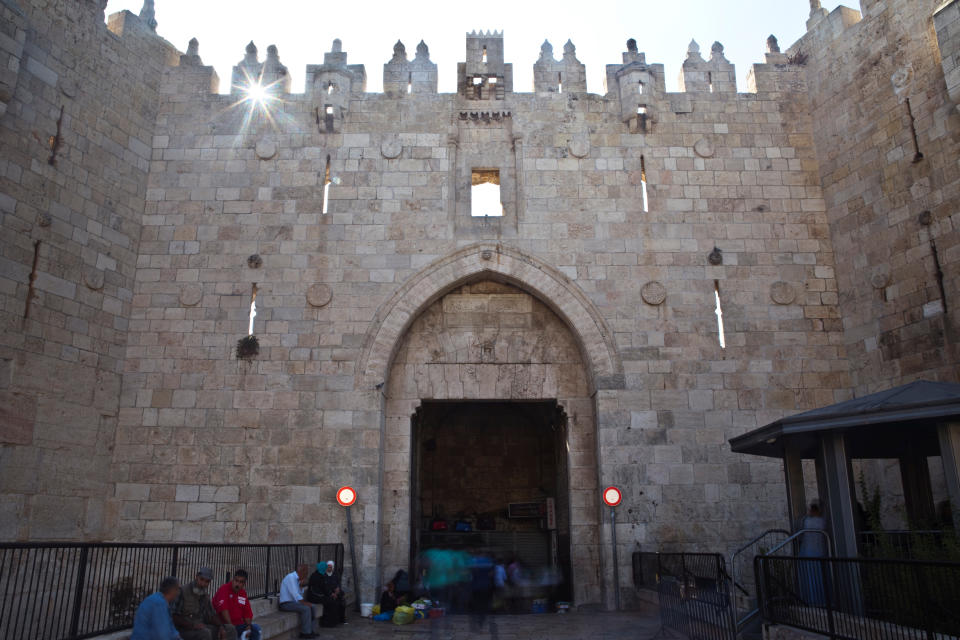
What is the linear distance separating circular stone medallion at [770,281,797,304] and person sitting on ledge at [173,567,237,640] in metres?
10.2

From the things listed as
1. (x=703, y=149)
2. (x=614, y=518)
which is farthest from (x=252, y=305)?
(x=703, y=149)

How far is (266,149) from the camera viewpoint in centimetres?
1384

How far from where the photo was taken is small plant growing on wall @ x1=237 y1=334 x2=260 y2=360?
12.7 m

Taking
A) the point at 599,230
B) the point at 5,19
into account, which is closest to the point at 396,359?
the point at 599,230

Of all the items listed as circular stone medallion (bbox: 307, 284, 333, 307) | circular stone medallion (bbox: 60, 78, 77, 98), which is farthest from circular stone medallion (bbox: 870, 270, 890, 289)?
circular stone medallion (bbox: 60, 78, 77, 98)

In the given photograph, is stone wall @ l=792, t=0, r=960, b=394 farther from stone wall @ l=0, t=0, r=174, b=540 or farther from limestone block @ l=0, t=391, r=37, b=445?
limestone block @ l=0, t=391, r=37, b=445

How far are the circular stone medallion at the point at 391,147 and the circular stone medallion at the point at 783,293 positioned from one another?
729 cm

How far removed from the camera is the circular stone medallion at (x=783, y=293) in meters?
13.0

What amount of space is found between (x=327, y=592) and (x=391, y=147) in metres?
→ 8.01

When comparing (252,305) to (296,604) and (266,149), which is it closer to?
(266,149)

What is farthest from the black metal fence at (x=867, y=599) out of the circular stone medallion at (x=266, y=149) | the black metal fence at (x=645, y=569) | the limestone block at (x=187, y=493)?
the circular stone medallion at (x=266, y=149)

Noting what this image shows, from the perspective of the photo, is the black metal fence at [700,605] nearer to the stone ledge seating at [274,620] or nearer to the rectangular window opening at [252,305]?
the stone ledge seating at [274,620]

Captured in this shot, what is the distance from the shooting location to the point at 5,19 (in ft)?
36.2

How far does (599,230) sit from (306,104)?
6160 mm
